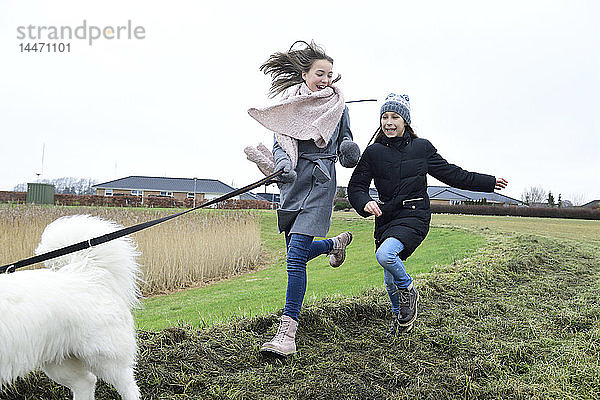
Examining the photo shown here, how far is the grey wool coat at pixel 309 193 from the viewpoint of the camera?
420 centimetres

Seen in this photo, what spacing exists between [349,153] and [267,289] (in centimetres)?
520

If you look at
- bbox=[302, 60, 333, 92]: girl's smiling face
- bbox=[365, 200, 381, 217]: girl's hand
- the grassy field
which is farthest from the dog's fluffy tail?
bbox=[302, 60, 333, 92]: girl's smiling face

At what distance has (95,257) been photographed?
119 inches

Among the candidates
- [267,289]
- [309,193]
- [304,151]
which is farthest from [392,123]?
[267,289]

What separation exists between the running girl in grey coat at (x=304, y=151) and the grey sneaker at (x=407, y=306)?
927 millimetres

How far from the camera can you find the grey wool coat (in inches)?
165

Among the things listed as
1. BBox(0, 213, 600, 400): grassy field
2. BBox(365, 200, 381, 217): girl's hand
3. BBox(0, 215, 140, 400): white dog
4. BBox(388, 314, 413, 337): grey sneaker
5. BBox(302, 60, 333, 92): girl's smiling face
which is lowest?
BBox(0, 213, 600, 400): grassy field

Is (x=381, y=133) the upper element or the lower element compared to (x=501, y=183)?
upper

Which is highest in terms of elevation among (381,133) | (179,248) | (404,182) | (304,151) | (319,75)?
(319,75)

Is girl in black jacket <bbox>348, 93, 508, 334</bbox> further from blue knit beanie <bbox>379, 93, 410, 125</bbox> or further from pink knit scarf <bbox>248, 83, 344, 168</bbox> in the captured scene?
pink knit scarf <bbox>248, 83, 344, 168</bbox>

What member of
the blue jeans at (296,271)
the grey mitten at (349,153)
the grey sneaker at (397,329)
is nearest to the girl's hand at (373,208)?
the grey mitten at (349,153)

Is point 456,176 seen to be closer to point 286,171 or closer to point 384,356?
point 286,171

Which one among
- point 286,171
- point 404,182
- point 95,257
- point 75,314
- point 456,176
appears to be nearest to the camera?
point 75,314

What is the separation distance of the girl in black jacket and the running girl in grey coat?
1.15 ft
